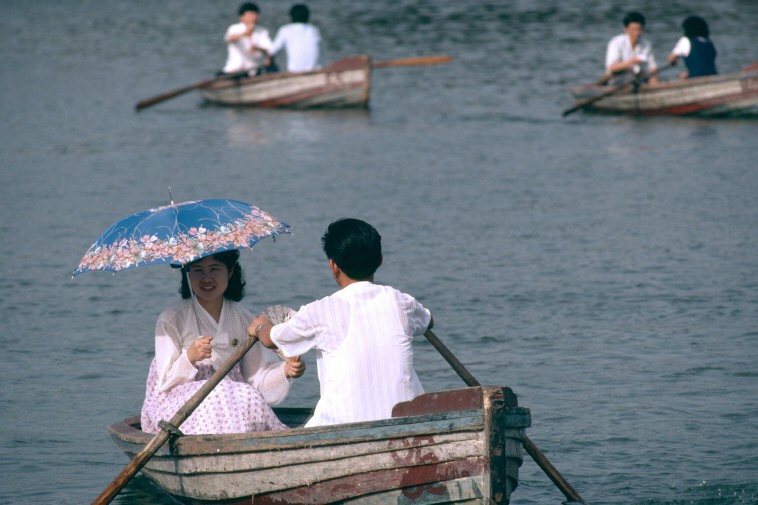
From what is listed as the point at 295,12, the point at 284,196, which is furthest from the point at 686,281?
the point at 295,12

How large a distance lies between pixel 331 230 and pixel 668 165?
1049 cm

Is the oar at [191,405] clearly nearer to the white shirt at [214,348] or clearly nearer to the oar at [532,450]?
the white shirt at [214,348]

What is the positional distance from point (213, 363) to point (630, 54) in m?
13.3

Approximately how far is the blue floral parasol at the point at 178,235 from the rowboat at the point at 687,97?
1279cm

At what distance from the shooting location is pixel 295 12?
20.1 m

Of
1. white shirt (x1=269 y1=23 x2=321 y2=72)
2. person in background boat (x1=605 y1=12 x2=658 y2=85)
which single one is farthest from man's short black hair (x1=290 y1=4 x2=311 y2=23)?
person in background boat (x1=605 y1=12 x2=658 y2=85)

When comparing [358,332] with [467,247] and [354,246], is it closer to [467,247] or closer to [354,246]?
[354,246]

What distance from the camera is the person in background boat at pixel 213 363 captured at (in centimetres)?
605

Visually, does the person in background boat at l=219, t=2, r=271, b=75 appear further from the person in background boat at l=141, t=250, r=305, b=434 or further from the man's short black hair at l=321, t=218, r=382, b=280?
the man's short black hair at l=321, t=218, r=382, b=280

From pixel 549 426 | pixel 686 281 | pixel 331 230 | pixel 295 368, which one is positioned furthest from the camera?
pixel 686 281

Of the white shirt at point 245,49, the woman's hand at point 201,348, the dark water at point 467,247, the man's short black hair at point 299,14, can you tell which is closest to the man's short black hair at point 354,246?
the woman's hand at point 201,348

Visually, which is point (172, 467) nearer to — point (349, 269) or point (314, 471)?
point (314, 471)

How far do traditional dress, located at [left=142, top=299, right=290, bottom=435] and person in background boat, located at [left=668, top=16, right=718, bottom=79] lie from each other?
41.6ft

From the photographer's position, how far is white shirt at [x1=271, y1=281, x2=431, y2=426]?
540cm
